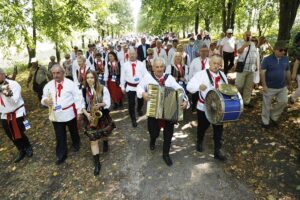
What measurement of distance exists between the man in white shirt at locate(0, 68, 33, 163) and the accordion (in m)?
3.12

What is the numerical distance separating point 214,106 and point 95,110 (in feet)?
7.59

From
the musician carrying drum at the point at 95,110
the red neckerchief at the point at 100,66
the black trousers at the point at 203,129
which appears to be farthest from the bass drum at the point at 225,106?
the red neckerchief at the point at 100,66

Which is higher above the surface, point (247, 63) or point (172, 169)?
point (247, 63)

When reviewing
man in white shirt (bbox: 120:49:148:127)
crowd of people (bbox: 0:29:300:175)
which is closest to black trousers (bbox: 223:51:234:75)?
crowd of people (bbox: 0:29:300:175)

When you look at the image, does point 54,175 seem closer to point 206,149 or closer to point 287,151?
point 206,149

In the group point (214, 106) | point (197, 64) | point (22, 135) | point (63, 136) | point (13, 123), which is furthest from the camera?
point (197, 64)

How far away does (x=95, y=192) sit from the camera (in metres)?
5.07

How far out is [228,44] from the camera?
38.1 ft

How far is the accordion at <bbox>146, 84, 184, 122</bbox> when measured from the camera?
4.99 m

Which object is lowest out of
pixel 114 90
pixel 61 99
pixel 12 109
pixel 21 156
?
pixel 21 156

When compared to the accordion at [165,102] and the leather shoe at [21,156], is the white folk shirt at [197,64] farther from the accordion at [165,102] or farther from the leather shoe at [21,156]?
the leather shoe at [21,156]

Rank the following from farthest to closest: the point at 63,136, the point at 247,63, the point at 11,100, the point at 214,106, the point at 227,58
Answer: the point at 227,58 < the point at 247,63 < the point at 63,136 < the point at 11,100 < the point at 214,106

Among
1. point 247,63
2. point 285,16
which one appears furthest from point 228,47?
point 247,63

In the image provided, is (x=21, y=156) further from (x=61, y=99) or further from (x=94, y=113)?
(x=94, y=113)
